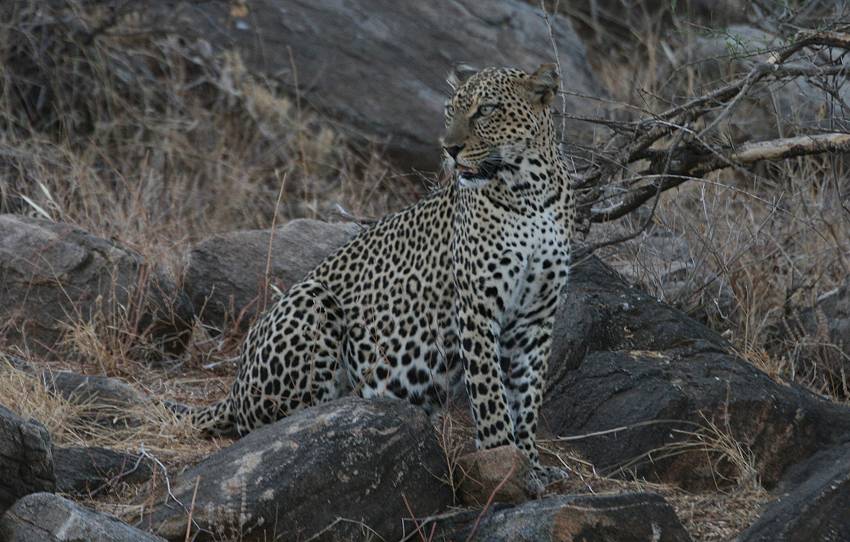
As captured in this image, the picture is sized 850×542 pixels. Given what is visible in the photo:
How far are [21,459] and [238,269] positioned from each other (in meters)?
4.04

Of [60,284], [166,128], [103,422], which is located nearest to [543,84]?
[103,422]

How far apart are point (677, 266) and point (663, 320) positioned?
1570mm

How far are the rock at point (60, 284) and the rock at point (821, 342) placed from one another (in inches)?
160

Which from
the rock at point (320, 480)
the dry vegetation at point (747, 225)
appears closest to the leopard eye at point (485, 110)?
the dry vegetation at point (747, 225)

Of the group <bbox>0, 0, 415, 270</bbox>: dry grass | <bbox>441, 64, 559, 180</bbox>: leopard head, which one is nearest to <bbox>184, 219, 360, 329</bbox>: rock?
<bbox>0, 0, 415, 270</bbox>: dry grass

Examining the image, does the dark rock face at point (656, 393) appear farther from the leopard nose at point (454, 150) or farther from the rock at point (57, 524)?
the rock at point (57, 524)

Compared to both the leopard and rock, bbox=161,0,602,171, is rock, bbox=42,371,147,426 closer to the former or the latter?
the leopard

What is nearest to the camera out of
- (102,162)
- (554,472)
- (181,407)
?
(554,472)

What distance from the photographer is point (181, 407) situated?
7527 millimetres

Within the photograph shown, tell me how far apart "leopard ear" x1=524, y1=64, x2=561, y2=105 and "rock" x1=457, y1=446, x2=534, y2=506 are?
1.83m

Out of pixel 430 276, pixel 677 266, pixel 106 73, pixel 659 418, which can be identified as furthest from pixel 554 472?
pixel 106 73

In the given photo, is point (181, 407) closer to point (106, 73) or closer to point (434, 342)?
point (434, 342)

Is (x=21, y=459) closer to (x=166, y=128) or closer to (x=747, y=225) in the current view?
(x=747, y=225)

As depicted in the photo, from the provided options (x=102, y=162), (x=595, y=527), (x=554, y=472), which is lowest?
(x=102, y=162)
